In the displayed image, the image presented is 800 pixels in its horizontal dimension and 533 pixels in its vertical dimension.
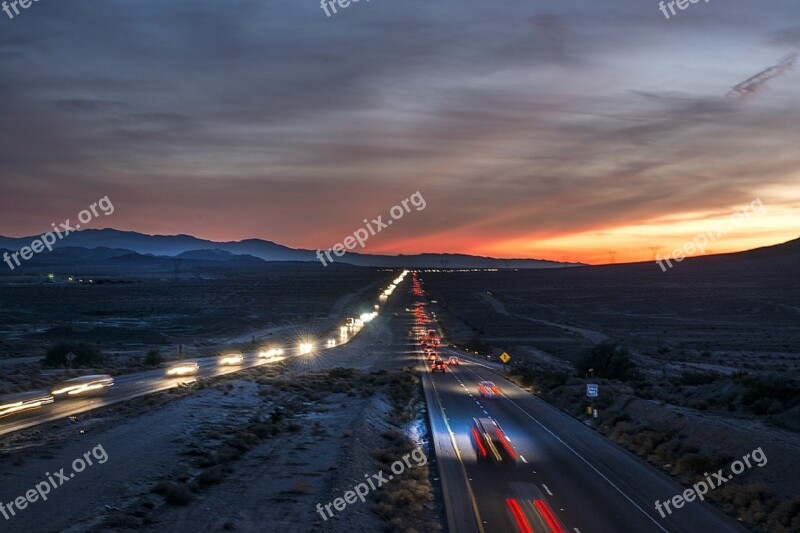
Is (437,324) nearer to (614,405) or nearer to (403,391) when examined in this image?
(403,391)

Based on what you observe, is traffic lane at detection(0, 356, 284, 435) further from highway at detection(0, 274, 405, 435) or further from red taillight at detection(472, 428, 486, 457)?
red taillight at detection(472, 428, 486, 457)

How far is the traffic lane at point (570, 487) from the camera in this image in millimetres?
19172

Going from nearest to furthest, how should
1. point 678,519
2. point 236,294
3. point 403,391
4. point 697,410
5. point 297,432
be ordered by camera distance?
point 678,519 → point 297,432 → point 697,410 → point 403,391 → point 236,294

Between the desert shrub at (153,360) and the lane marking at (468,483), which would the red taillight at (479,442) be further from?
the desert shrub at (153,360)

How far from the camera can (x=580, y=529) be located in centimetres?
1845

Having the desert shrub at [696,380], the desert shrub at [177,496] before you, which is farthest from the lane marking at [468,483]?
the desert shrub at [696,380]

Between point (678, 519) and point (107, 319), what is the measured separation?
118 m

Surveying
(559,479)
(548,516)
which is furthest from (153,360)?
(548,516)

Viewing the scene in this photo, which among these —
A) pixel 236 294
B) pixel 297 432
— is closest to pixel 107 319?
pixel 236 294

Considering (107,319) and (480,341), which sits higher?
(107,319)

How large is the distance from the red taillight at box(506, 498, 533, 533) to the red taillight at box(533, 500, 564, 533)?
1.70 feet

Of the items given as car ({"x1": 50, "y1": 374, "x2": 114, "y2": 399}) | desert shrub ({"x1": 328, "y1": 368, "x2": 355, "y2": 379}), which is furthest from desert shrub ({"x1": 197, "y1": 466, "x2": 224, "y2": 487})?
desert shrub ({"x1": 328, "y1": 368, "x2": 355, "y2": 379})

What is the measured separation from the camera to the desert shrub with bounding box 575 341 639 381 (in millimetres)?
57156

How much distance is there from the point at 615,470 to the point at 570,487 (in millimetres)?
3783
